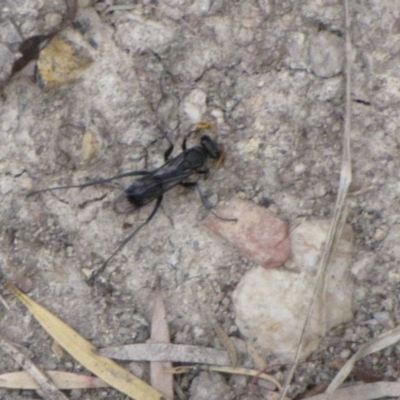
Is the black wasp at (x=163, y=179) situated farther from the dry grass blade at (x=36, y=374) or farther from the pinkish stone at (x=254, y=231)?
the dry grass blade at (x=36, y=374)

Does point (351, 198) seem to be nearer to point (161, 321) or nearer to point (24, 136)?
point (161, 321)

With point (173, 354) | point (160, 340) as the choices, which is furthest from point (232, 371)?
point (160, 340)

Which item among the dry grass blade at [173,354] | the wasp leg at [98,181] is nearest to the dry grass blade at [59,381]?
the dry grass blade at [173,354]

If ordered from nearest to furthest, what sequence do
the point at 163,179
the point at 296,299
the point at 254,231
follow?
1. the point at 296,299
2. the point at 254,231
3. the point at 163,179

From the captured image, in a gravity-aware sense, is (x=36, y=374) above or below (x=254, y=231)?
below

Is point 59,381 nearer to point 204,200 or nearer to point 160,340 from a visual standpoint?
point 160,340

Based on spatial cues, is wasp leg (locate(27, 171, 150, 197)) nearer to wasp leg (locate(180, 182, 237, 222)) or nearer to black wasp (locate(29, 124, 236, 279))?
black wasp (locate(29, 124, 236, 279))

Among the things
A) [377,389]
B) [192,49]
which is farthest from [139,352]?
[192,49]
